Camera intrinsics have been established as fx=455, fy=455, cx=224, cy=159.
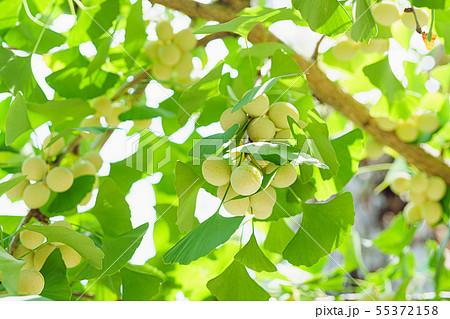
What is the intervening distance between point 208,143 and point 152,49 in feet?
1.70

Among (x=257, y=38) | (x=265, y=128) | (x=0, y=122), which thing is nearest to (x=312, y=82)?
(x=257, y=38)

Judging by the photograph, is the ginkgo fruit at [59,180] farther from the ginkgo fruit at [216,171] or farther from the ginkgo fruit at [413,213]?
the ginkgo fruit at [413,213]

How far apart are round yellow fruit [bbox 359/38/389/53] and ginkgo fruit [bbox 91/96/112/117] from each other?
0.52m

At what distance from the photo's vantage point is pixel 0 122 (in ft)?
2.88

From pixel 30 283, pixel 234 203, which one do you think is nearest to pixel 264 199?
pixel 234 203

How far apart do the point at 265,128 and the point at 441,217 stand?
764mm

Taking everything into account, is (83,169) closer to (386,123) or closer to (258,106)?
(258,106)

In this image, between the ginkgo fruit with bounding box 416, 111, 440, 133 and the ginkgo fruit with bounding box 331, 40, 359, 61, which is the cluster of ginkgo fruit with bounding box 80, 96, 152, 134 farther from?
the ginkgo fruit with bounding box 416, 111, 440, 133

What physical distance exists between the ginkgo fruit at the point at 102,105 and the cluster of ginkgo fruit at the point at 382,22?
481mm

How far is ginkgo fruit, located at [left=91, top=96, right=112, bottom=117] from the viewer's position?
34.6 inches

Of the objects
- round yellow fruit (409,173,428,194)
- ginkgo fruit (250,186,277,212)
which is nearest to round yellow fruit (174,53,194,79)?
ginkgo fruit (250,186,277,212)

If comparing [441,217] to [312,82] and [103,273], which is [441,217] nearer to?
[312,82]

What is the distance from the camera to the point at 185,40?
3.12ft

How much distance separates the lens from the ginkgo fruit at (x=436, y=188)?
109 cm
